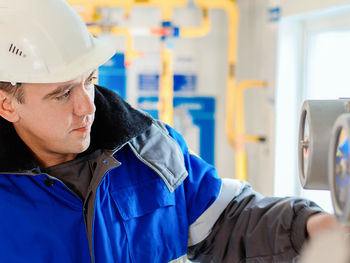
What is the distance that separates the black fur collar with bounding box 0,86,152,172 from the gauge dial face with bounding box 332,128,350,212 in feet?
2.33

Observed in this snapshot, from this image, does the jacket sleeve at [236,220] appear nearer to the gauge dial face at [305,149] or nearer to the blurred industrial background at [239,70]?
the gauge dial face at [305,149]

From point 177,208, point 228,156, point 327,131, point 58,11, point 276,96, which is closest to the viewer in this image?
point 327,131

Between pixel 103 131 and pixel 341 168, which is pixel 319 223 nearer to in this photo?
pixel 341 168

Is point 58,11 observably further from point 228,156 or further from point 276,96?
point 228,156

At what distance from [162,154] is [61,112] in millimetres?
332

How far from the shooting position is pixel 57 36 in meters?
1.34

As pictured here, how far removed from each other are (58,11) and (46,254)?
689mm

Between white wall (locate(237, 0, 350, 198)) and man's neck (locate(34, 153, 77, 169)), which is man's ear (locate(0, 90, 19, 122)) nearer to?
man's neck (locate(34, 153, 77, 169))

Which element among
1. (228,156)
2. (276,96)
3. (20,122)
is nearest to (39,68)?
(20,122)

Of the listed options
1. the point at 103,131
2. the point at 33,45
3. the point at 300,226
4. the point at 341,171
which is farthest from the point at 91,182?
the point at 341,171

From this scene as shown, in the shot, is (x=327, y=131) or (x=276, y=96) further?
(x=276, y=96)

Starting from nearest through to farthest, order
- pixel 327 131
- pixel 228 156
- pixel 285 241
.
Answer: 1. pixel 327 131
2. pixel 285 241
3. pixel 228 156

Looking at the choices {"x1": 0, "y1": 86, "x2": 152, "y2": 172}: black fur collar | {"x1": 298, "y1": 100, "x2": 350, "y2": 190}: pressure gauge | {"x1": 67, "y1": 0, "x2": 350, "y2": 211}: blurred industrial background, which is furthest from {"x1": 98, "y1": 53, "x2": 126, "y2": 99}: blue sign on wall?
{"x1": 298, "y1": 100, "x2": 350, "y2": 190}: pressure gauge

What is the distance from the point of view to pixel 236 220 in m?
1.44
